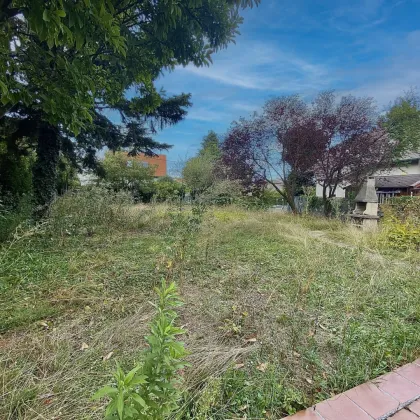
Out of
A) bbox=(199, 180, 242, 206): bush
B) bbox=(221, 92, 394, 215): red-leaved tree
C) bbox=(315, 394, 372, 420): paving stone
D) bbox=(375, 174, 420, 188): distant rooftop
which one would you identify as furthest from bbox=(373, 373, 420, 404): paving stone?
bbox=(375, 174, 420, 188): distant rooftop

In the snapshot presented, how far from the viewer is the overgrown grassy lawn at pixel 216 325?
53.8 inches

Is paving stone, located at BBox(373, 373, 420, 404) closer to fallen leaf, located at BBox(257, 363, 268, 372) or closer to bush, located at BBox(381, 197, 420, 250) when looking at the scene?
fallen leaf, located at BBox(257, 363, 268, 372)

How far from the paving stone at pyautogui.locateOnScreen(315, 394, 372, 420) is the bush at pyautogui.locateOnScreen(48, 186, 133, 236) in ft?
15.9

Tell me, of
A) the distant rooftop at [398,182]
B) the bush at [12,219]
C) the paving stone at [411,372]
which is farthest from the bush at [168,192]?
the distant rooftop at [398,182]

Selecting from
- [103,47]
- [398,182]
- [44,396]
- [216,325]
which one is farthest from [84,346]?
[398,182]

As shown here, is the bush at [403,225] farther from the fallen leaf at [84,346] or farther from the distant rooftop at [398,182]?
the distant rooftop at [398,182]

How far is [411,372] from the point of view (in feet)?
5.43

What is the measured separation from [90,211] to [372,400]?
5.75 m

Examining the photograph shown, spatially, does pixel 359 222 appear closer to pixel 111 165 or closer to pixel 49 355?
pixel 49 355

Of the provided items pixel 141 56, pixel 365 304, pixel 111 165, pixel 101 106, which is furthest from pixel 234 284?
pixel 111 165

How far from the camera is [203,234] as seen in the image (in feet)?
17.7

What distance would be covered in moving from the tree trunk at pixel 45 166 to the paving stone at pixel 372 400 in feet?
25.1

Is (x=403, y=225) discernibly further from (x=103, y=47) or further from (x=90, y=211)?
(x=90, y=211)

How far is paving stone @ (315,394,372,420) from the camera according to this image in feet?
4.25
